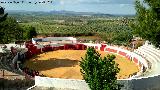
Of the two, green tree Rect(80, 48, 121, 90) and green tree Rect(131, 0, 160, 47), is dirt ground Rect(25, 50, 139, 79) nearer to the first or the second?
green tree Rect(131, 0, 160, 47)

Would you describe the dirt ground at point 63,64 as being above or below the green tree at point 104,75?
below

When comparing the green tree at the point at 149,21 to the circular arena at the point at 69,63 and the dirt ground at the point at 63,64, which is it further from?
the dirt ground at the point at 63,64

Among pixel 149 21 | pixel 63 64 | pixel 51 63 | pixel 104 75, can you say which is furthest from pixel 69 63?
pixel 104 75

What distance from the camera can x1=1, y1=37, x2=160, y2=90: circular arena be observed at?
29.8 meters

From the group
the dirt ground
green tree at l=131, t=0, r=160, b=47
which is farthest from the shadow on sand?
green tree at l=131, t=0, r=160, b=47

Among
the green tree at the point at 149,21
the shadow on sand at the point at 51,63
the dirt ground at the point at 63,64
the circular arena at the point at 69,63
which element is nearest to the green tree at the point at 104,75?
the circular arena at the point at 69,63

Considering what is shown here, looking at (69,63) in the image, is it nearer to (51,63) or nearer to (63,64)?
(63,64)

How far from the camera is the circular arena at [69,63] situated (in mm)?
29797

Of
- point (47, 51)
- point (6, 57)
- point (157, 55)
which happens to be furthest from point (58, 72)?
point (47, 51)

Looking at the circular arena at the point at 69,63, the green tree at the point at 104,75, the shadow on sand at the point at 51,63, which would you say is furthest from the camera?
the shadow on sand at the point at 51,63

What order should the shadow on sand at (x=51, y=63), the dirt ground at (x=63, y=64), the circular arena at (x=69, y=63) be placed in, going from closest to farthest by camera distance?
the circular arena at (x=69, y=63) → the dirt ground at (x=63, y=64) → the shadow on sand at (x=51, y=63)

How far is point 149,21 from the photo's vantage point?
3412 cm

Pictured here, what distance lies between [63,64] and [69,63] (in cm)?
116

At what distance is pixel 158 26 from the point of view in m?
33.2
